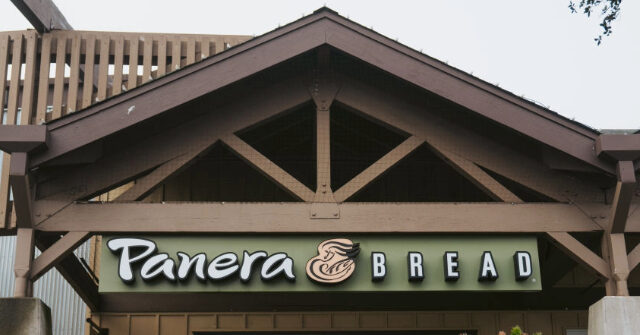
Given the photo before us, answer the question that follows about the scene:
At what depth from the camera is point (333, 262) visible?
10336mm

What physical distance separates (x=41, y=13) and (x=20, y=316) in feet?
15.4

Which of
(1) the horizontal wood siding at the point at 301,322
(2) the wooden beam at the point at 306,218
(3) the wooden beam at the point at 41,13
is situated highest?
(3) the wooden beam at the point at 41,13

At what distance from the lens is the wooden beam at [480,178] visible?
10789mm

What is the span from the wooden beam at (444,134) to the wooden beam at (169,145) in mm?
717

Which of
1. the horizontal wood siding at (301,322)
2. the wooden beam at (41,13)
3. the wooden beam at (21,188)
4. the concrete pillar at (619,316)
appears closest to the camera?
the wooden beam at (21,188)

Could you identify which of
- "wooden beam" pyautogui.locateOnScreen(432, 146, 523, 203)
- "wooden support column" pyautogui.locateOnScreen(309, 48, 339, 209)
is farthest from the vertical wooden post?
"wooden beam" pyautogui.locateOnScreen(432, 146, 523, 203)

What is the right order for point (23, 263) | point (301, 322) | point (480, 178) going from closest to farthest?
point (23, 263)
point (480, 178)
point (301, 322)

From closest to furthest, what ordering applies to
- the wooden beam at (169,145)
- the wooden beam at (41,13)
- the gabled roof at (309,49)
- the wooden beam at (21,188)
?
the wooden beam at (21,188), the gabled roof at (309,49), the wooden beam at (169,145), the wooden beam at (41,13)

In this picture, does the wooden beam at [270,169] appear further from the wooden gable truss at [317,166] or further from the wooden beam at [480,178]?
the wooden beam at [480,178]

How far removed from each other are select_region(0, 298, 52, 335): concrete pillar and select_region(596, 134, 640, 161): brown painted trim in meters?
6.61

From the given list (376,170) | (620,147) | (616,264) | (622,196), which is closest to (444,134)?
(376,170)

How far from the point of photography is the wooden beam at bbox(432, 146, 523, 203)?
35.4 ft

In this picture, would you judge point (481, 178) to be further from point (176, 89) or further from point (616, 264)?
point (176, 89)

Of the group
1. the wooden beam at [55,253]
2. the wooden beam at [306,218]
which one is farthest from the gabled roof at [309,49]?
the wooden beam at [55,253]
